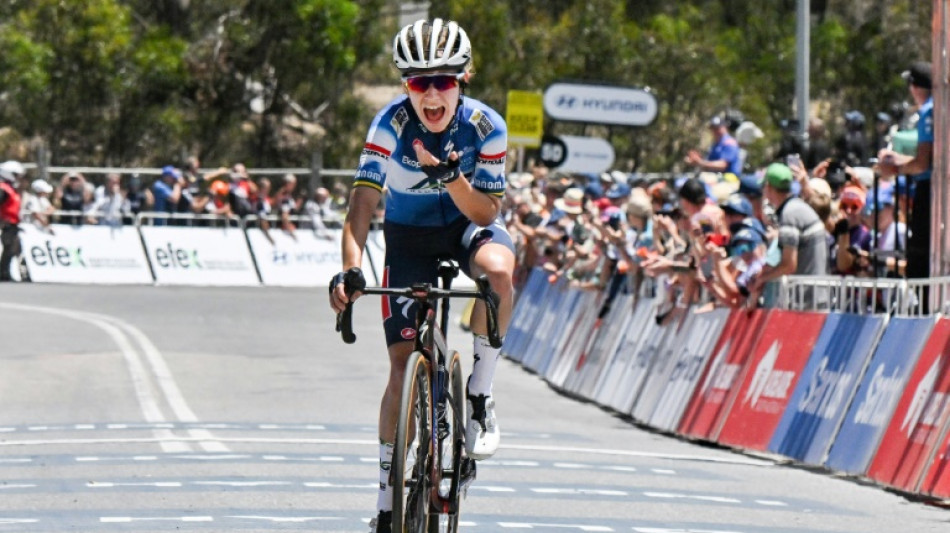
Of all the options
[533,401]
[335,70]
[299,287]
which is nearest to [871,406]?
[533,401]

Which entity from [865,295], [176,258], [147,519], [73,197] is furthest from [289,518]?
[73,197]

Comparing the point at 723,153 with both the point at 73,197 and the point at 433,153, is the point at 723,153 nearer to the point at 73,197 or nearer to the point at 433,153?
the point at 433,153

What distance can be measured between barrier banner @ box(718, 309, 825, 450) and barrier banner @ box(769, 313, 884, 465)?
13 centimetres

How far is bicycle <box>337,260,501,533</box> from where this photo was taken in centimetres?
752

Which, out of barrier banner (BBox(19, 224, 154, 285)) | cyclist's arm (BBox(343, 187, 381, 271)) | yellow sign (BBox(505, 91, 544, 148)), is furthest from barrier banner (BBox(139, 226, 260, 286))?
cyclist's arm (BBox(343, 187, 381, 271))

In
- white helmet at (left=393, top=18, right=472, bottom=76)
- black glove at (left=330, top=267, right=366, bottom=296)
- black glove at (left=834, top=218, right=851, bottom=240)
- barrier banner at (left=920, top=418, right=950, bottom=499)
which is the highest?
white helmet at (left=393, top=18, right=472, bottom=76)

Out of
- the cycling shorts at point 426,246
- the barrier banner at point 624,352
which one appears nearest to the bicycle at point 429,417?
the cycling shorts at point 426,246

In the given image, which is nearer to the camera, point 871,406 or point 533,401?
point 871,406

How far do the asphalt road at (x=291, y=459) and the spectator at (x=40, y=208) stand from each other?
12632mm

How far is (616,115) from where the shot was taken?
2408cm

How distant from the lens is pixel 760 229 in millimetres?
15469

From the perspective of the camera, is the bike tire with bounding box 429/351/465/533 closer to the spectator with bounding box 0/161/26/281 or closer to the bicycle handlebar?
the bicycle handlebar

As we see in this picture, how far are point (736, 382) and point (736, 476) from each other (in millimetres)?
2143

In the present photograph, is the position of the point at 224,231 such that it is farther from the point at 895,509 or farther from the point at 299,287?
the point at 895,509
